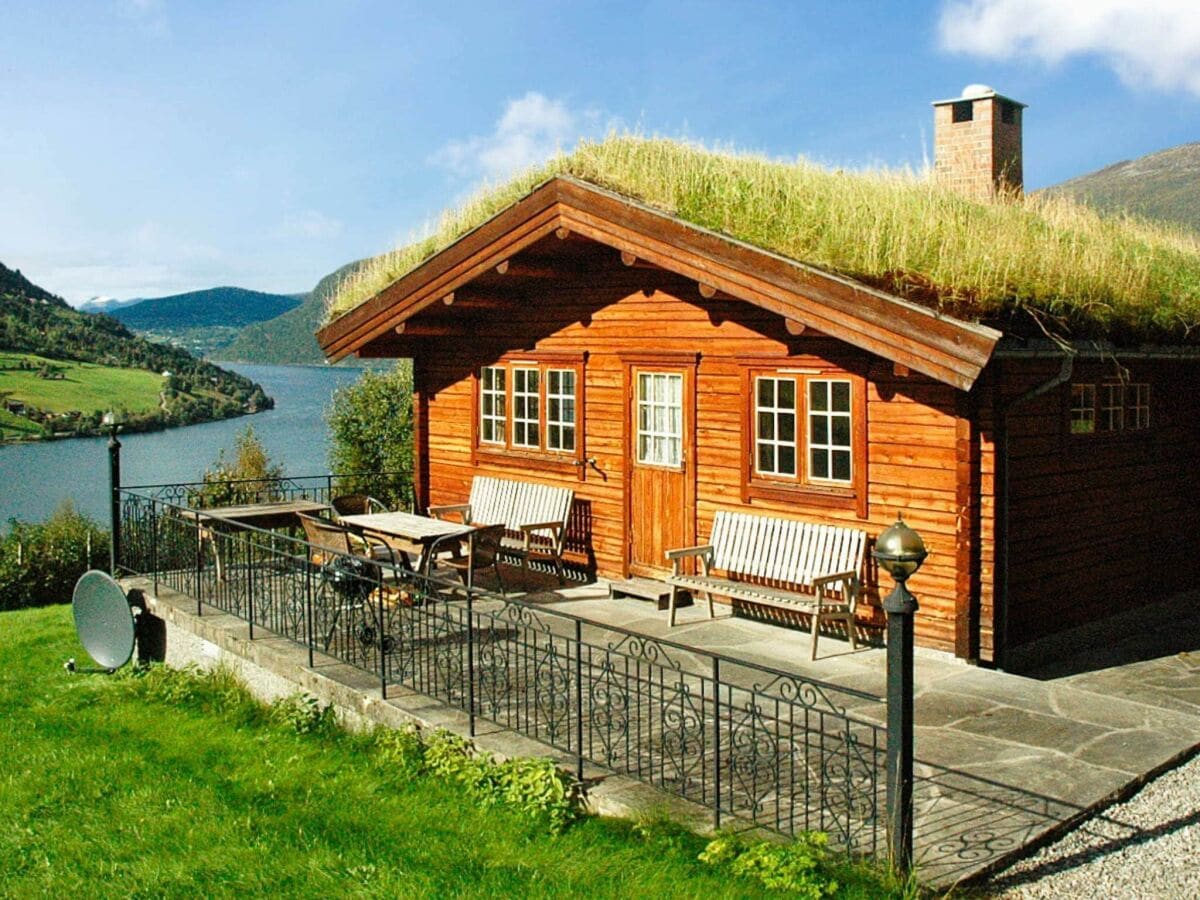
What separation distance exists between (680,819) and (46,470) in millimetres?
27976

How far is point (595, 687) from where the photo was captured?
746 centimetres

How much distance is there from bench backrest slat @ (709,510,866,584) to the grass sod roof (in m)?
2.18

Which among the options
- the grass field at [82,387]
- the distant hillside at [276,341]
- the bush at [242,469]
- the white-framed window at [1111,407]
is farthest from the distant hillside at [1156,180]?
the distant hillside at [276,341]

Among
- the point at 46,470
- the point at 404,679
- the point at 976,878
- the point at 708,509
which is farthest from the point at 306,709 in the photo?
the point at 46,470

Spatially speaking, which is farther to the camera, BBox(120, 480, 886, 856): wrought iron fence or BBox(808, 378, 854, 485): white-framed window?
BBox(808, 378, 854, 485): white-framed window

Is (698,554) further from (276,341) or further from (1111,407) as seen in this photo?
(276,341)

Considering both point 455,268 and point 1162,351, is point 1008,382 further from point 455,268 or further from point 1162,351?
point 455,268

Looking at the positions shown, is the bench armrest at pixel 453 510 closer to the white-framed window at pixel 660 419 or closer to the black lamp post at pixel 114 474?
the white-framed window at pixel 660 419

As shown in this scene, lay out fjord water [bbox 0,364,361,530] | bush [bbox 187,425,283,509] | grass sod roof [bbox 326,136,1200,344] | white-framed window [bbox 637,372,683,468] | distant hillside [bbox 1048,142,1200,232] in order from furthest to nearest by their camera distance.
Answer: distant hillside [bbox 1048,142,1200,232] < fjord water [bbox 0,364,361,530] < bush [bbox 187,425,283,509] < white-framed window [bbox 637,372,683,468] < grass sod roof [bbox 326,136,1200,344]

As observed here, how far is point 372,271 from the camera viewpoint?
1383cm

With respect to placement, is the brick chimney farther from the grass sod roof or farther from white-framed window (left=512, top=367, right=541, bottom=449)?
white-framed window (left=512, top=367, right=541, bottom=449)

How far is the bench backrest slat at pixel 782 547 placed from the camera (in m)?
9.12

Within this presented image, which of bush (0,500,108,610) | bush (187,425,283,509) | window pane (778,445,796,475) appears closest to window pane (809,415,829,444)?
window pane (778,445,796,475)

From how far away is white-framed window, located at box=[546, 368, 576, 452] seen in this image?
12.0m
